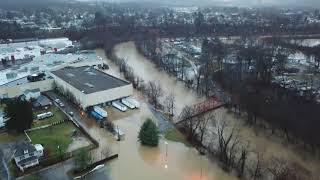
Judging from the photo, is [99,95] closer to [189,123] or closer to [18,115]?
[18,115]

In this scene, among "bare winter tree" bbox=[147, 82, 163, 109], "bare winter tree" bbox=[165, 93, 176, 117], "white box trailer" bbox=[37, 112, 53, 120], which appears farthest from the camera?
"bare winter tree" bbox=[147, 82, 163, 109]

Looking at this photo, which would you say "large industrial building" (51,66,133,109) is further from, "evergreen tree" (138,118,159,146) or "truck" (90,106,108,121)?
"evergreen tree" (138,118,159,146)

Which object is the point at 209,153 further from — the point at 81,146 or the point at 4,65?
the point at 4,65

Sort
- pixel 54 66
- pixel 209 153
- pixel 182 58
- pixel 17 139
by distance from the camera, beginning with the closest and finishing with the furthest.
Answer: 1. pixel 209 153
2. pixel 17 139
3. pixel 54 66
4. pixel 182 58

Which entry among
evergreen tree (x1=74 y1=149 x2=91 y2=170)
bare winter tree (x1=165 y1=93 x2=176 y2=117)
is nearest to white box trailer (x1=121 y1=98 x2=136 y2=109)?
bare winter tree (x1=165 y1=93 x2=176 y2=117)

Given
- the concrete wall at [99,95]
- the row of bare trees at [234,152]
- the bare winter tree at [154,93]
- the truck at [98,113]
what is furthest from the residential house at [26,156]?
the bare winter tree at [154,93]

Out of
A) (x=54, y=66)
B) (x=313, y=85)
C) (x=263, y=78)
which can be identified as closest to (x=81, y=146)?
(x=54, y=66)
